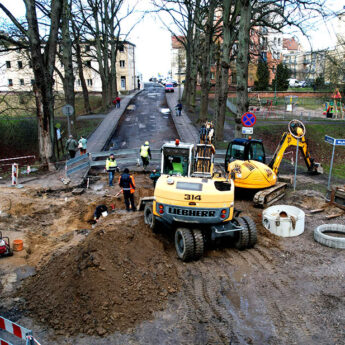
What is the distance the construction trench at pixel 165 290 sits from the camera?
625cm

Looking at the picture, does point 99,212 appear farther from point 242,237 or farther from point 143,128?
point 143,128

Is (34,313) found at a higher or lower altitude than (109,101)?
lower

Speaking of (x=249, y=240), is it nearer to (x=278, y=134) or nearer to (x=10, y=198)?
(x=10, y=198)

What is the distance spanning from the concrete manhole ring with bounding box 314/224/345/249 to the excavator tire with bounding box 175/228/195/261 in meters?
3.86

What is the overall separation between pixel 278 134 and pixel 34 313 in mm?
24366

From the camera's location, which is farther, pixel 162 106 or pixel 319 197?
pixel 162 106

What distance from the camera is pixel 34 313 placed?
22.4 feet

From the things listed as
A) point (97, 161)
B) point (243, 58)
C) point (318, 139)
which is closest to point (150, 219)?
point (97, 161)

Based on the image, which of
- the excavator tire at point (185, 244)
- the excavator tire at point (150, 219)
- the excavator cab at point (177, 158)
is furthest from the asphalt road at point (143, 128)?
the excavator tire at point (185, 244)

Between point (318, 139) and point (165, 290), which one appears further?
point (318, 139)

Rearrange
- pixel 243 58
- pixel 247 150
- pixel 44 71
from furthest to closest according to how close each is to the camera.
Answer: pixel 44 71
pixel 243 58
pixel 247 150

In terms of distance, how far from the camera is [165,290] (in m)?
7.43

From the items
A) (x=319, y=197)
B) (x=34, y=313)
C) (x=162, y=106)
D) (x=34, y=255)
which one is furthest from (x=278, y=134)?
(x=34, y=313)

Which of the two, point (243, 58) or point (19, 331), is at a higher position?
point (243, 58)
